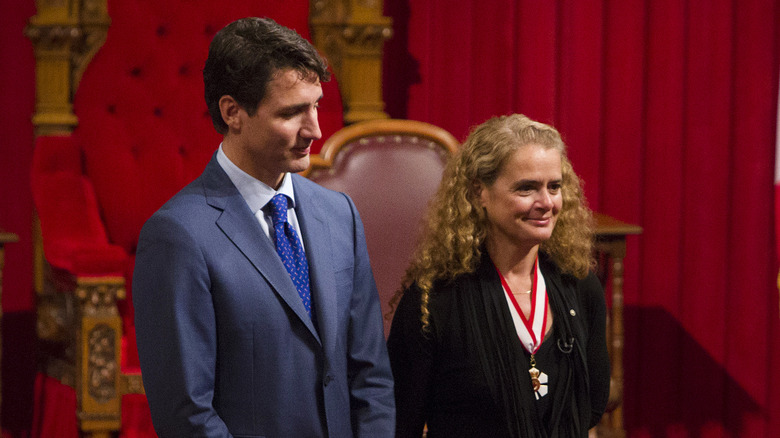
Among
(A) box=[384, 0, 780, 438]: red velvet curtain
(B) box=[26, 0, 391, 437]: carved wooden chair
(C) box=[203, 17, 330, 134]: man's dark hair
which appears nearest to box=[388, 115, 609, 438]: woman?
(C) box=[203, 17, 330, 134]: man's dark hair

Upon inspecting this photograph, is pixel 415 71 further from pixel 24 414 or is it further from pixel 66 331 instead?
pixel 24 414

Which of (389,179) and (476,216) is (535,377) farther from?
(389,179)

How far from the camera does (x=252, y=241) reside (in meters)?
1.36

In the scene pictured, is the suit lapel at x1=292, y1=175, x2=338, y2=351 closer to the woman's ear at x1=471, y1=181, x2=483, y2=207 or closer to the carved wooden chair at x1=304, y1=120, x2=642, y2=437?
the woman's ear at x1=471, y1=181, x2=483, y2=207

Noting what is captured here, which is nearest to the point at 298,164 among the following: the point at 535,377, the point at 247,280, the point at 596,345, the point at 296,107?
the point at 296,107

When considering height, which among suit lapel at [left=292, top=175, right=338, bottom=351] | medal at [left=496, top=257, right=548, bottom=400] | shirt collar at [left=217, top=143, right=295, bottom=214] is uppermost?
shirt collar at [left=217, top=143, right=295, bottom=214]

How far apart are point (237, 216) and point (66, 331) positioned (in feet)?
4.73

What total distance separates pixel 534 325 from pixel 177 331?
71 centimetres

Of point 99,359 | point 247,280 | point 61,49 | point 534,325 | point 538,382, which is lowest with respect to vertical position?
point 99,359

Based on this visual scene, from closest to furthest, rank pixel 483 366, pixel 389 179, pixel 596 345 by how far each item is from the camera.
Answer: pixel 483 366 → pixel 596 345 → pixel 389 179

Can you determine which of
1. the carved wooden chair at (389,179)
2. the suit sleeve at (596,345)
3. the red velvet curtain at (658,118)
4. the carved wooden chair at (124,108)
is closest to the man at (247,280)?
the suit sleeve at (596,345)

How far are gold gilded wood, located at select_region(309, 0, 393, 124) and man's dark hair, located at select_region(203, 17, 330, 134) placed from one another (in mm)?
1623

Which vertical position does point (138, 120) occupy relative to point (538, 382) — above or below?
above

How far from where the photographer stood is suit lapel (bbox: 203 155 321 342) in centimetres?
134
